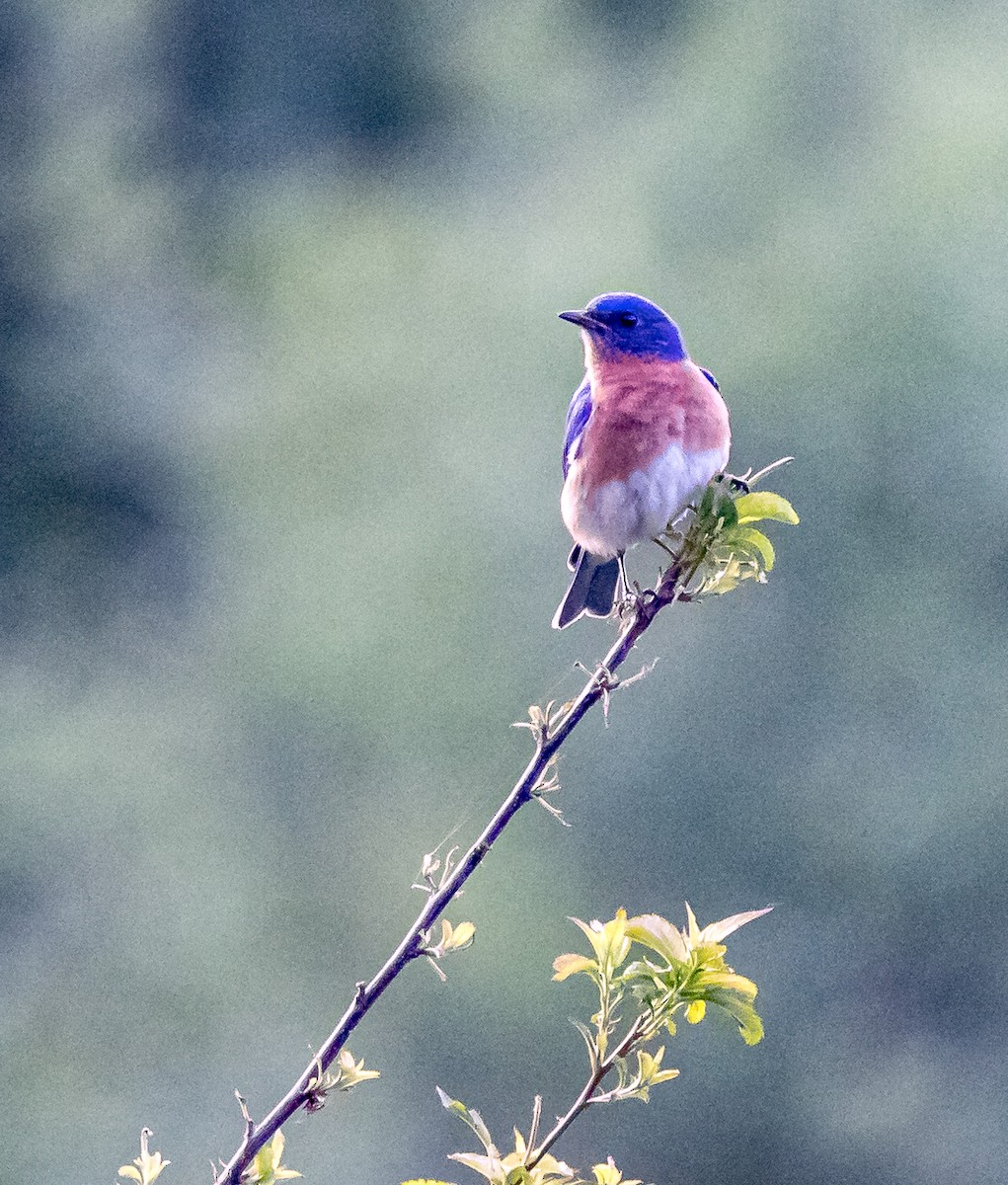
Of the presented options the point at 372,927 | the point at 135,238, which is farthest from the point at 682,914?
the point at 135,238

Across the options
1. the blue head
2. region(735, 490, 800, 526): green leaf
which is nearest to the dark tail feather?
the blue head

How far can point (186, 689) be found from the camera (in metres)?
11.2

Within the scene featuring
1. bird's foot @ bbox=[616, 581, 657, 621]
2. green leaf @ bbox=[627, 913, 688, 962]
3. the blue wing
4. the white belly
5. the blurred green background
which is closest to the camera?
green leaf @ bbox=[627, 913, 688, 962]

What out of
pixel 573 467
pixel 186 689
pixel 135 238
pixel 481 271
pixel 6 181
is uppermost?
pixel 6 181

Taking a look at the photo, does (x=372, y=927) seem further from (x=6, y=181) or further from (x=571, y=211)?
(x=6, y=181)

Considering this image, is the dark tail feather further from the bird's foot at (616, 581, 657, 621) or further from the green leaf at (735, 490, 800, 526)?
the green leaf at (735, 490, 800, 526)

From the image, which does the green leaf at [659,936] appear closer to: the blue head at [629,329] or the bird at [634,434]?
the bird at [634,434]

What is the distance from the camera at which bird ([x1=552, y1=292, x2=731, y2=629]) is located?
2842 millimetres

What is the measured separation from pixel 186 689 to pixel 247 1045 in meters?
2.54

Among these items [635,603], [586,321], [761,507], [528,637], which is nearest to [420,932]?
[635,603]

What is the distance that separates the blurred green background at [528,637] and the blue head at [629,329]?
5.82 m

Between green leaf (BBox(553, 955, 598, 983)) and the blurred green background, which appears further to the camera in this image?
the blurred green background

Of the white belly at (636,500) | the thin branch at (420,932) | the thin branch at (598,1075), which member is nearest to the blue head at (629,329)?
the white belly at (636,500)

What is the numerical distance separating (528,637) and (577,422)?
657 cm
